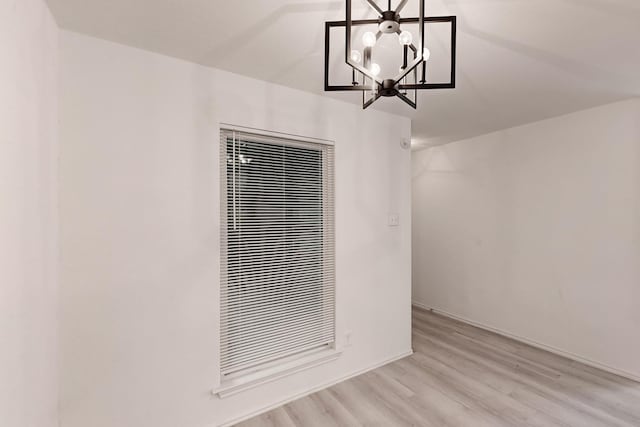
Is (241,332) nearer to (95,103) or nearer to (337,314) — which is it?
(337,314)

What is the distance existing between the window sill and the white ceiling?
2208 mm

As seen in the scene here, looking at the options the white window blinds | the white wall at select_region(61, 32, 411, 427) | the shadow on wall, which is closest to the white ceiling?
the white wall at select_region(61, 32, 411, 427)

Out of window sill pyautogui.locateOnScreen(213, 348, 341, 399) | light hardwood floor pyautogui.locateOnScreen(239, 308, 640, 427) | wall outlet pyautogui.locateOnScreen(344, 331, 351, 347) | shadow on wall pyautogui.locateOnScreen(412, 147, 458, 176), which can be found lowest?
light hardwood floor pyautogui.locateOnScreen(239, 308, 640, 427)

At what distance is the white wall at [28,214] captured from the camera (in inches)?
39.3

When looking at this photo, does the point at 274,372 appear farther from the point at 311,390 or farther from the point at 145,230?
the point at 145,230

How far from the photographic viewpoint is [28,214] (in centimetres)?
119

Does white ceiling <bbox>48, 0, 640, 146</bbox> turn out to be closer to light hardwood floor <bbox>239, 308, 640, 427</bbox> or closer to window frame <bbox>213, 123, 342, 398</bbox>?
window frame <bbox>213, 123, 342, 398</bbox>

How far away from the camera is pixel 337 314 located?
2586mm

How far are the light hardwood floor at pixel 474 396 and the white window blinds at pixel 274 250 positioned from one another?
1.54 ft

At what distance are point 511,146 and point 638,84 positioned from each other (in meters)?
1.23

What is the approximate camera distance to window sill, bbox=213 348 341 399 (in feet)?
6.74

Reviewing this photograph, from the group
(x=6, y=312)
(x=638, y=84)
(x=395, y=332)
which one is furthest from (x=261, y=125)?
(x=638, y=84)

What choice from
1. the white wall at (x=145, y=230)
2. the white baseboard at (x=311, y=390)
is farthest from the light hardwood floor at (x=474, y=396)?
the white wall at (x=145, y=230)

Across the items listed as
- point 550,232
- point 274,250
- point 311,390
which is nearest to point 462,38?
point 274,250
